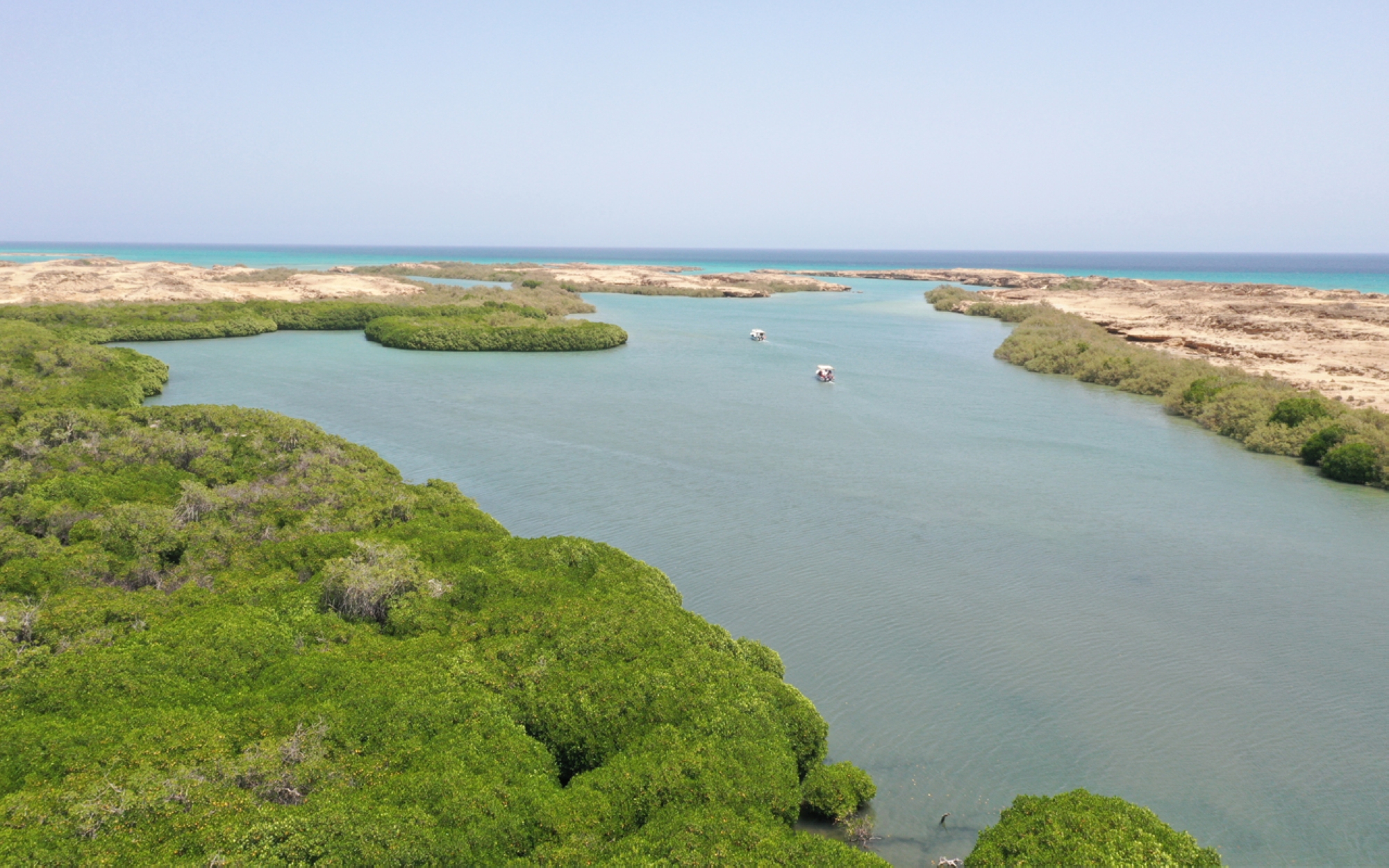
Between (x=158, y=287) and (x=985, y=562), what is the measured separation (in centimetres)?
7207

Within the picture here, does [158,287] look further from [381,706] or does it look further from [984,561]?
[984,561]

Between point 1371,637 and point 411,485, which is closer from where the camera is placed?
point 1371,637

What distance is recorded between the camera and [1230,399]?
33594 millimetres

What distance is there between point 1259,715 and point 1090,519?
373 inches

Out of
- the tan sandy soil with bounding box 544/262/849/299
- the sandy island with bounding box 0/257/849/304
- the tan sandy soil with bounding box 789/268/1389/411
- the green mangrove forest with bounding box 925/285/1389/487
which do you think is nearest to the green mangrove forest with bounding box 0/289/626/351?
the sandy island with bounding box 0/257/849/304

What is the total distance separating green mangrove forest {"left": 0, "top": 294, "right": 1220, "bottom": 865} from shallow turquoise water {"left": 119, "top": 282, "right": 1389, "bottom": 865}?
2292mm

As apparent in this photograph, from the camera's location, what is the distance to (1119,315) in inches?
2783

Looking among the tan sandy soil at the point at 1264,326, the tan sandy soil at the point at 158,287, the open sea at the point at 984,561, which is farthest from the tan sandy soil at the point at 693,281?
the open sea at the point at 984,561

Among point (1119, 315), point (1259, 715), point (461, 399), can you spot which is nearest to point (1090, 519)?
point (1259, 715)

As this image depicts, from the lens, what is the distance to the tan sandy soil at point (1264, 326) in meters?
40.3

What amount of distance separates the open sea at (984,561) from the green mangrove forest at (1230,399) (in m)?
1.34

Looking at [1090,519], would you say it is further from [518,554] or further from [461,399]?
[461,399]

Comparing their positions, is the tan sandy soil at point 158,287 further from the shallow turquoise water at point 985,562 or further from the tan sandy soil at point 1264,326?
the tan sandy soil at point 1264,326

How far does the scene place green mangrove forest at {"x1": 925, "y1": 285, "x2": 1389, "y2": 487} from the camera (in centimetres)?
Answer: 2633
